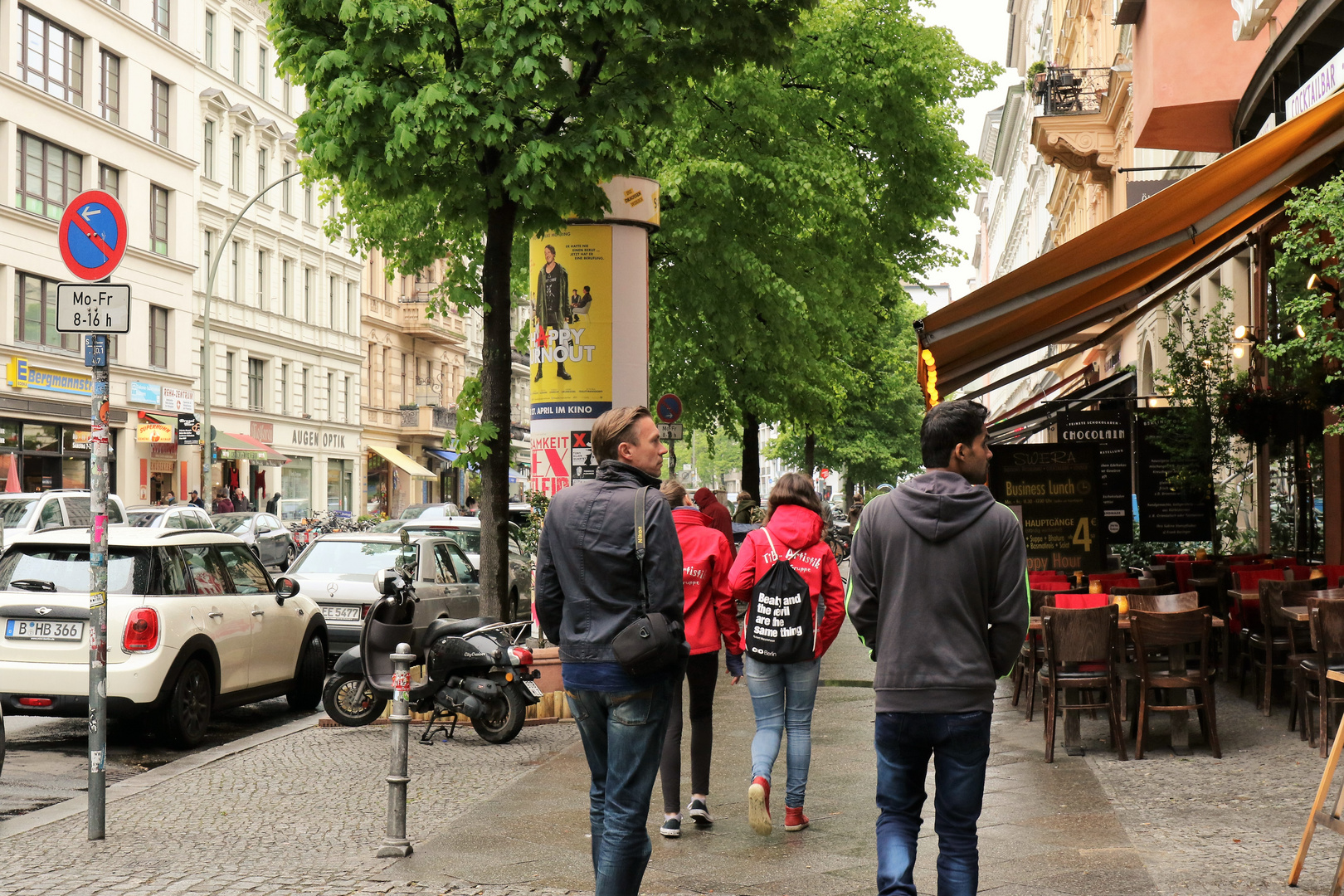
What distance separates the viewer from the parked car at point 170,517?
83.3 ft

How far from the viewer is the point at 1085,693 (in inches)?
415

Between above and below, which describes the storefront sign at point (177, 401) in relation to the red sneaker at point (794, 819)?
above

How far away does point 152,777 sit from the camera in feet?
30.5

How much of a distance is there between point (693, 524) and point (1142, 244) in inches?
205

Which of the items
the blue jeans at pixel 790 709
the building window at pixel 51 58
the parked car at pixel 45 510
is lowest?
the blue jeans at pixel 790 709

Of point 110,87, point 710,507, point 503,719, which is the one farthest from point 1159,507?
point 110,87

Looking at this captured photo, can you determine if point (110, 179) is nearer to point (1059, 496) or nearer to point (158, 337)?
point (158, 337)

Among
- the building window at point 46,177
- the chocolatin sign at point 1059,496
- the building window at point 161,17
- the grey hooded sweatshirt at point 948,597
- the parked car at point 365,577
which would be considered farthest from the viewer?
the building window at point 161,17

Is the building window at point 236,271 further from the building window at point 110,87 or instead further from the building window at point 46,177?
the building window at point 46,177

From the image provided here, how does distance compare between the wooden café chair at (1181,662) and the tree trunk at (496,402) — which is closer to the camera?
the wooden café chair at (1181,662)

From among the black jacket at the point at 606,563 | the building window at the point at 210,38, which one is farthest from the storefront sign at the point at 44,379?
the black jacket at the point at 606,563

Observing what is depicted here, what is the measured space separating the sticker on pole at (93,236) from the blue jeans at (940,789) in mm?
5224

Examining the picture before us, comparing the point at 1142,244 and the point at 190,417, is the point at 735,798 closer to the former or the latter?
the point at 1142,244

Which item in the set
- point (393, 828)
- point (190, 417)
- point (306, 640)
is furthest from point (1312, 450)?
point (190, 417)
